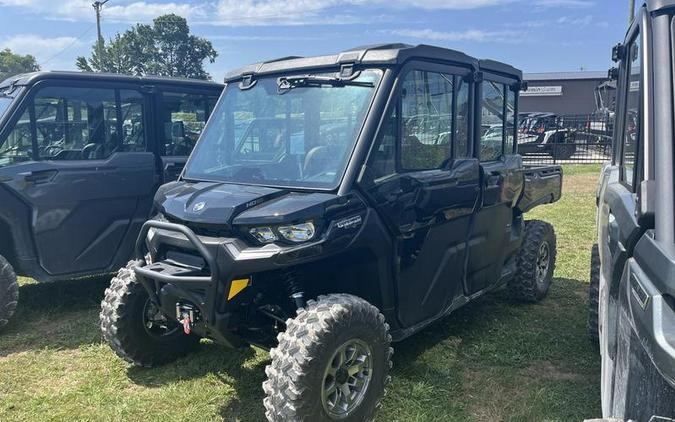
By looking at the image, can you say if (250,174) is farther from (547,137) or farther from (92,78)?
(547,137)

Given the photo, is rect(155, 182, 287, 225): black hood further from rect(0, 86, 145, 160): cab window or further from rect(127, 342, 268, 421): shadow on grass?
rect(0, 86, 145, 160): cab window

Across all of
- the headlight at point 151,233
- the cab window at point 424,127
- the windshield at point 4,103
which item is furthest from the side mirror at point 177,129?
the cab window at point 424,127

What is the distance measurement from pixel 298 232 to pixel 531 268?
3.19 meters

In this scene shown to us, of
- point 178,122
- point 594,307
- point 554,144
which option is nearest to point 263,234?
point 594,307

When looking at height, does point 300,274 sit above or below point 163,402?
above

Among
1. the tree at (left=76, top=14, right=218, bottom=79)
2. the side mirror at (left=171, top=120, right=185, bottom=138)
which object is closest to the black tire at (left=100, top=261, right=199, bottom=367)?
the side mirror at (left=171, top=120, right=185, bottom=138)

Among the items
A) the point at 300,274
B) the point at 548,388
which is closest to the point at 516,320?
the point at 548,388

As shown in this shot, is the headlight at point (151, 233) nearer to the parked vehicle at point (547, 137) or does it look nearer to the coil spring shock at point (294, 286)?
the coil spring shock at point (294, 286)

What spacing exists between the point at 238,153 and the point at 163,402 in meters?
1.72

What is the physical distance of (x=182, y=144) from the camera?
6223mm

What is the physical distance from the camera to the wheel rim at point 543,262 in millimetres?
5852

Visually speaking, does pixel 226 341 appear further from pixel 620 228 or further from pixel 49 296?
pixel 49 296

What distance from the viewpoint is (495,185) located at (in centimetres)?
477

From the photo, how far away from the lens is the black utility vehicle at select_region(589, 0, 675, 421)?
1.66 meters
